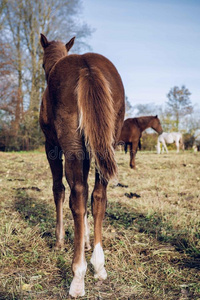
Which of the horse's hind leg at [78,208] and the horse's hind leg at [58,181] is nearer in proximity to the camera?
the horse's hind leg at [78,208]

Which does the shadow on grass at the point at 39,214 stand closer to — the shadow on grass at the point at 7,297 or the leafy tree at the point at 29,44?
the shadow on grass at the point at 7,297

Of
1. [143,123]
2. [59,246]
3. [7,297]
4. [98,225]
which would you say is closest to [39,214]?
[59,246]

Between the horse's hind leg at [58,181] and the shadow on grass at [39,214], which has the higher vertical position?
the horse's hind leg at [58,181]

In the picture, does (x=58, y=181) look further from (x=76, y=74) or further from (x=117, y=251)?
(x=76, y=74)

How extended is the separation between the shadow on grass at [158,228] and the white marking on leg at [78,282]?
41.1 inches

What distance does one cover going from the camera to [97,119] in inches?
81.3

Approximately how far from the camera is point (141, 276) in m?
2.23

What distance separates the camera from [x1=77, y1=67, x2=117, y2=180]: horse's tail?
2035 mm

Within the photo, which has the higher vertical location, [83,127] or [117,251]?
[83,127]

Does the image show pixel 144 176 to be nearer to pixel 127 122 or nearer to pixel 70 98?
pixel 127 122

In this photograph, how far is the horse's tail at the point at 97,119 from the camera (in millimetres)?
2035

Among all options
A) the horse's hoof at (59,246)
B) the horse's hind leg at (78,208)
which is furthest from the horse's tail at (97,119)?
the horse's hoof at (59,246)

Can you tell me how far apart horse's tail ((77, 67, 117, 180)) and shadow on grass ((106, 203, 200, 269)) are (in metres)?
1.30

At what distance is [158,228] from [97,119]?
6.45 feet
